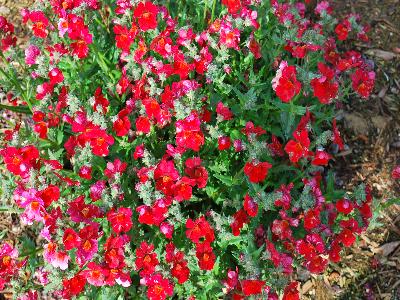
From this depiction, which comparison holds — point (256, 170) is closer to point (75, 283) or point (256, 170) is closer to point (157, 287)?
point (157, 287)

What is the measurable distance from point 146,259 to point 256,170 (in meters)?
1.07

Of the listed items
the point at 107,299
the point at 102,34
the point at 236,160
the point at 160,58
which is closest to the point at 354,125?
the point at 236,160

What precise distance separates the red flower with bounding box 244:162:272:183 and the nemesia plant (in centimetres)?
2

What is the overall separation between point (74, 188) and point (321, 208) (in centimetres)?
218

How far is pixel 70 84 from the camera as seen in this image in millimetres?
4645

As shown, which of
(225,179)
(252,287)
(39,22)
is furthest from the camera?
(39,22)

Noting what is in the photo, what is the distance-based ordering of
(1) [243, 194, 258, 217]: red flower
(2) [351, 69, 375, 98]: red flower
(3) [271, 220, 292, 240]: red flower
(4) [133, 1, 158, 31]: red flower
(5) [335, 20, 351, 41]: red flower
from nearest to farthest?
(1) [243, 194, 258, 217]: red flower → (3) [271, 220, 292, 240]: red flower → (4) [133, 1, 158, 31]: red flower → (2) [351, 69, 375, 98]: red flower → (5) [335, 20, 351, 41]: red flower

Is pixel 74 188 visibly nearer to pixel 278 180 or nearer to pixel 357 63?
pixel 278 180

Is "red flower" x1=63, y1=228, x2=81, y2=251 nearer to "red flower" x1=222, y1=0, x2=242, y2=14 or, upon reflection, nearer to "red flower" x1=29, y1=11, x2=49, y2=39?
"red flower" x1=29, y1=11, x2=49, y2=39

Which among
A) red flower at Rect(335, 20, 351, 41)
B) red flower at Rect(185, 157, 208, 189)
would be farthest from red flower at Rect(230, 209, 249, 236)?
red flower at Rect(335, 20, 351, 41)

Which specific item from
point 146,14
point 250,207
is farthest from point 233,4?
point 250,207

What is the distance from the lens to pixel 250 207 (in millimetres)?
3639

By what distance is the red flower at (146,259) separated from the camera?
3492mm

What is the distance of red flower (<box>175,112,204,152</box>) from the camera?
3576mm
